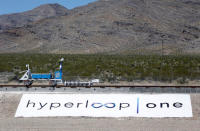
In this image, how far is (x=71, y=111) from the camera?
67.1ft

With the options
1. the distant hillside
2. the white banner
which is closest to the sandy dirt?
the white banner

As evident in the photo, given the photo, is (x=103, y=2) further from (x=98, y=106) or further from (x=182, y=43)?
(x=98, y=106)

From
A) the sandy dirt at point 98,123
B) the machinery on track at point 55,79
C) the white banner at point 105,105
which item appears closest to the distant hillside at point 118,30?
the machinery on track at point 55,79

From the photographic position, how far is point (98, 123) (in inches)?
752

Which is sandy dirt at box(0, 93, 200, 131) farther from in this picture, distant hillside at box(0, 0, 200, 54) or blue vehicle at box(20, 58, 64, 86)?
distant hillside at box(0, 0, 200, 54)

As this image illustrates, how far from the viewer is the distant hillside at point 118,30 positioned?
Result: 11581 cm

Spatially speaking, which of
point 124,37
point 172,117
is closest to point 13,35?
point 124,37

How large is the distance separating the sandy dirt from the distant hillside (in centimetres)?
8797

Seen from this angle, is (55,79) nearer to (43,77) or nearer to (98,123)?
(43,77)

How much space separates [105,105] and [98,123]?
2.03 metres

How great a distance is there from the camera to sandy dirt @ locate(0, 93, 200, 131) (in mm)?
18250

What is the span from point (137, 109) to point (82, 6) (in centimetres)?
14872

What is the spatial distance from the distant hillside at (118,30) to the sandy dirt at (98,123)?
3463 inches

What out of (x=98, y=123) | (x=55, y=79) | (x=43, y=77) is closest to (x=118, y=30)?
(x=43, y=77)
